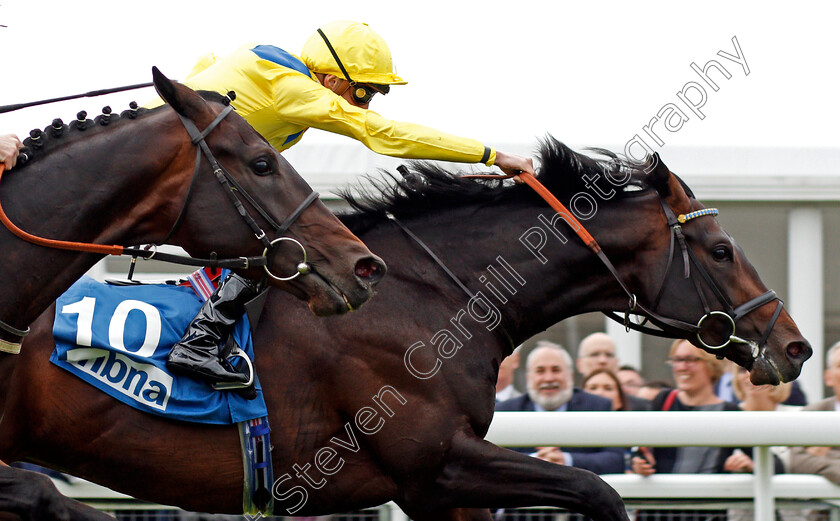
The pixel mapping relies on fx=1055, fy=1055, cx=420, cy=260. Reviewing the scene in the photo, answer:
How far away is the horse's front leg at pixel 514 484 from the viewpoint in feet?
11.3

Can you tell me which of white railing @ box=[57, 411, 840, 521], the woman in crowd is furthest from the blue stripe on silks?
the woman in crowd

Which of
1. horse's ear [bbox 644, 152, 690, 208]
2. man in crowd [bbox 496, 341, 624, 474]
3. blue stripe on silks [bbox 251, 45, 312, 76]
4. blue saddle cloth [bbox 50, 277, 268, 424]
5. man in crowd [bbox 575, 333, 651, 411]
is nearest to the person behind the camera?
blue saddle cloth [bbox 50, 277, 268, 424]

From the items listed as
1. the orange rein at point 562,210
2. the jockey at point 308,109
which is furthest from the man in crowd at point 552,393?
the jockey at point 308,109

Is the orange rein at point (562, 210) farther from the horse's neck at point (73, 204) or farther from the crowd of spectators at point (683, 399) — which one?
the horse's neck at point (73, 204)

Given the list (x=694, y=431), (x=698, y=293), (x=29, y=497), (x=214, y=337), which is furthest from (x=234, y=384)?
(x=694, y=431)

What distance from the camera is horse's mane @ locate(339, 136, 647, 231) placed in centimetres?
388

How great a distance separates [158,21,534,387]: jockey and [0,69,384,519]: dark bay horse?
0.31 metres

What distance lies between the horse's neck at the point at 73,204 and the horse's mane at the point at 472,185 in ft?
3.40

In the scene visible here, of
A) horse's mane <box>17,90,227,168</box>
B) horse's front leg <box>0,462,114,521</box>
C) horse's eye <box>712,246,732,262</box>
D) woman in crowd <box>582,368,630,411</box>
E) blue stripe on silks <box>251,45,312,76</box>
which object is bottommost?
horse's front leg <box>0,462,114,521</box>

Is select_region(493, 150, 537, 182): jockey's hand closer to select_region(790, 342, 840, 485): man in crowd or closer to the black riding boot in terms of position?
the black riding boot

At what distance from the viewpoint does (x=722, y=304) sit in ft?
12.6

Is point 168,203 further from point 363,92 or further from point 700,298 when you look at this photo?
point 700,298

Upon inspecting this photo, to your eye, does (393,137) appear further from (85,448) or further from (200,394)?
(85,448)

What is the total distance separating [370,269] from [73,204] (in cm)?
84
